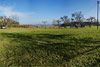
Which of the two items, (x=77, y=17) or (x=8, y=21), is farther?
(x=77, y=17)

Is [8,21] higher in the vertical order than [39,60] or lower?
higher

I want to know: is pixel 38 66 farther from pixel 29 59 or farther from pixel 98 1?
pixel 98 1

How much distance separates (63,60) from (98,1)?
2250 centimetres

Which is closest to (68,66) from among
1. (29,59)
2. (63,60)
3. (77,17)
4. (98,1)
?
(63,60)

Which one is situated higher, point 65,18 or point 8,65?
point 65,18

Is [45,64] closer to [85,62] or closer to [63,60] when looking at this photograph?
[63,60]

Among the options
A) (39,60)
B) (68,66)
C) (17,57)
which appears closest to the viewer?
(68,66)

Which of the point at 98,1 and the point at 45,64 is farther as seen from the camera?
the point at 98,1

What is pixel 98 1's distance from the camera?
63.3 feet

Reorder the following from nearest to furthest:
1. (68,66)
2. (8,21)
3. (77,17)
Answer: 1. (68,66)
2. (8,21)
3. (77,17)

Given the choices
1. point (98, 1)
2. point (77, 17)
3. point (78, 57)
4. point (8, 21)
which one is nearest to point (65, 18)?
point (77, 17)

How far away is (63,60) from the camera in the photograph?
Result: 2.85m

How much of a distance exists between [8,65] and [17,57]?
531mm

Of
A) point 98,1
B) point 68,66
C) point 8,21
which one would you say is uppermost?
point 98,1
